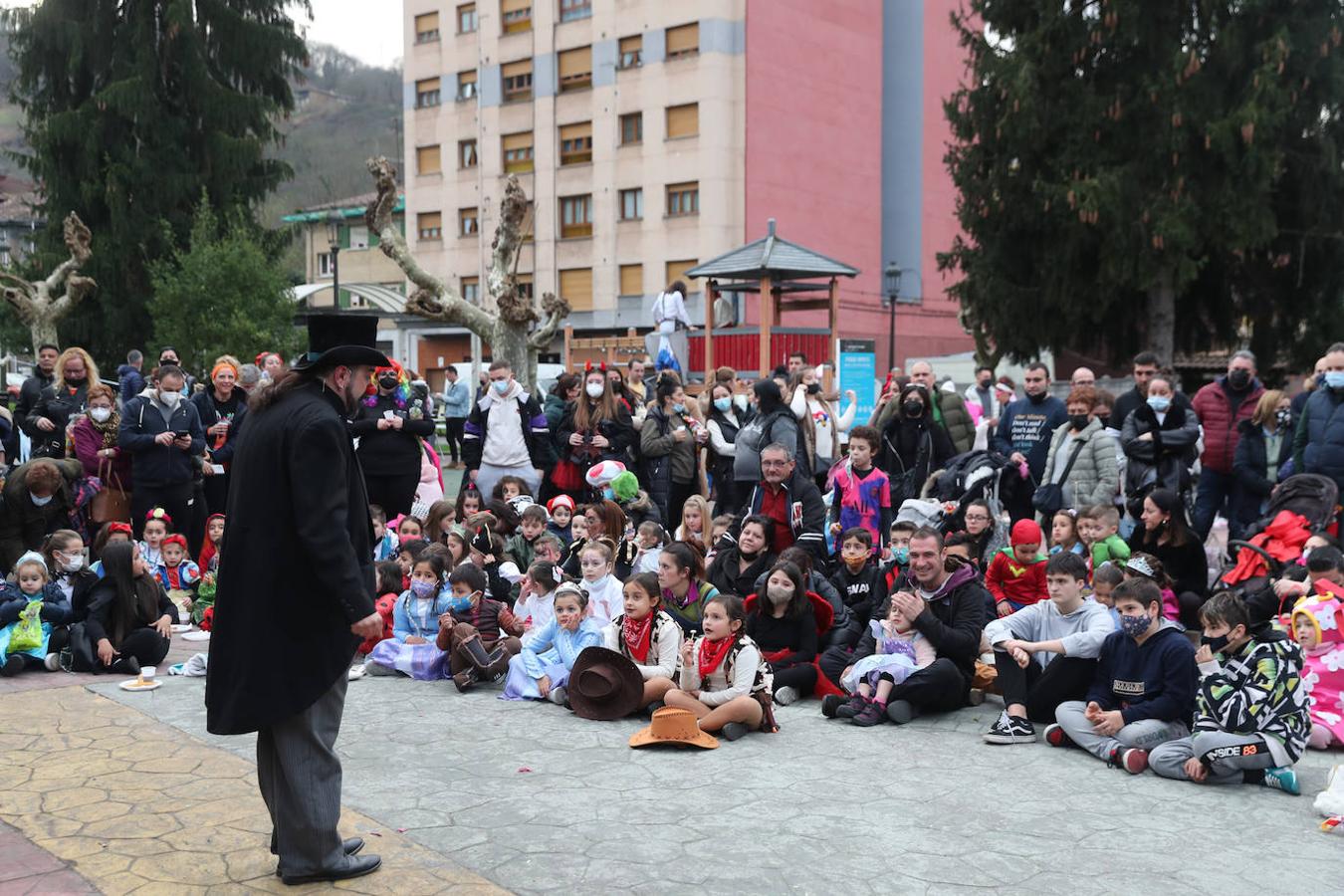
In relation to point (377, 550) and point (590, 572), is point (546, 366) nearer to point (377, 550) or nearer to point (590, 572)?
point (377, 550)

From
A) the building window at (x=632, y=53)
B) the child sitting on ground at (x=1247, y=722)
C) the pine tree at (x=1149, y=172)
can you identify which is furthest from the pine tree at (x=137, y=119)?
the child sitting on ground at (x=1247, y=722)

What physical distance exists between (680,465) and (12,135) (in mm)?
131956

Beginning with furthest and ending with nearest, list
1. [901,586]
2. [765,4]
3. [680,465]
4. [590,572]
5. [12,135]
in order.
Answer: [12,135]
[765,4]
[680,465]
[590,572]
[901,586]

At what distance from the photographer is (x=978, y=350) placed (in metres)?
27.9

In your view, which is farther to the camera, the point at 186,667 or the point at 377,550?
the point at 377,550

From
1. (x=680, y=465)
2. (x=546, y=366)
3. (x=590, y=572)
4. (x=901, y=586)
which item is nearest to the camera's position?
(x=901, y=586)

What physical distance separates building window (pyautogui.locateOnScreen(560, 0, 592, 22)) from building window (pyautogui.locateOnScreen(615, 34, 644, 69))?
2.01 metres

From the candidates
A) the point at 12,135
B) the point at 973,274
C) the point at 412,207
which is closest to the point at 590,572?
the point at 973,274

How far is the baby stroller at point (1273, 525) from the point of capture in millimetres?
7547

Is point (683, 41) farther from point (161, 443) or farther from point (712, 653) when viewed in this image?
point (712, 653)

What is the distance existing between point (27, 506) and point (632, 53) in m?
35.1

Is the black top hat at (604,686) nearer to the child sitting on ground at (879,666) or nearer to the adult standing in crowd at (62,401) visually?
the child sitting on ground at (879,666)

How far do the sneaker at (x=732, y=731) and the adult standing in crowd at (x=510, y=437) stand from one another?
5550mm

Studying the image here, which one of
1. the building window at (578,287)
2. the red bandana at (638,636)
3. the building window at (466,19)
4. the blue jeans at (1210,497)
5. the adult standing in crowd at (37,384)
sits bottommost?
the red bandana at (638,636)
